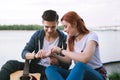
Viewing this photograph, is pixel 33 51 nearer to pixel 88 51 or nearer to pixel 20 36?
pixel 88 51

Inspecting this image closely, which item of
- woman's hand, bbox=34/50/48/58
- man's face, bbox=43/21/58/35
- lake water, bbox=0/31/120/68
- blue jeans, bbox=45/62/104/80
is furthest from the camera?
lake water, bbox=0/31/120/68

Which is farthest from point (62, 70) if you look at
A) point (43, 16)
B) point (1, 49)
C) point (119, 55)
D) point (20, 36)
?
point (20, 36)

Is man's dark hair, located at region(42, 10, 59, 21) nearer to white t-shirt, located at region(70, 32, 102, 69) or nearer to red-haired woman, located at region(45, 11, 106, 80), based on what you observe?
red-haired woman, located at region(45, 11, 106, 80)

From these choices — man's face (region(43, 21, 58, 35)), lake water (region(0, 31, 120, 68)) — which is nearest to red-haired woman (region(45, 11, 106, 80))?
man's face (region(43, 21, 58, 35))

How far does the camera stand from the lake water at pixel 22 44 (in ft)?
26.7

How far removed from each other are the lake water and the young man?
3428mm

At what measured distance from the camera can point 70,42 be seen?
3.45 m

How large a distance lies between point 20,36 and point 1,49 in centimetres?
89

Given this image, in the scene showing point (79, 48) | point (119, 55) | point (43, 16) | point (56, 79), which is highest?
point (43, 16)

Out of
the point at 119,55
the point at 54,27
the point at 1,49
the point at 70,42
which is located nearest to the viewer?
the point at 70,42

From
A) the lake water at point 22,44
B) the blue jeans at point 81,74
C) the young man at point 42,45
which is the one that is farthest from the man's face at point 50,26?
the lake water at point 22,44

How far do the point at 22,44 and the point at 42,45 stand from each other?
19.9 ft

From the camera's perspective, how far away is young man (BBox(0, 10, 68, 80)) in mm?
3736

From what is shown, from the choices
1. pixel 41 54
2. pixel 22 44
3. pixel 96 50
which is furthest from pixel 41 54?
pixel 22 44
